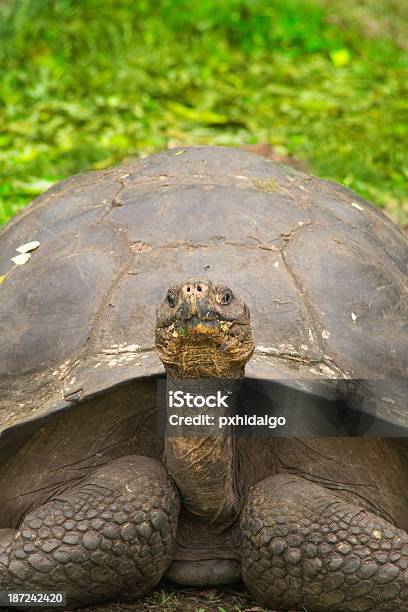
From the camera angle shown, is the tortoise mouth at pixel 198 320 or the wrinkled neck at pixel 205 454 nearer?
the tortoise mouth at pixel 198 320

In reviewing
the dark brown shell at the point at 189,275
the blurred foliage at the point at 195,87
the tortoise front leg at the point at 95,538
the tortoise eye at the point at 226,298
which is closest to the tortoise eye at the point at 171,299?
the tortoise eye at the point at 226,298

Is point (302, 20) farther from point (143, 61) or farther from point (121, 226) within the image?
point (121, 226)

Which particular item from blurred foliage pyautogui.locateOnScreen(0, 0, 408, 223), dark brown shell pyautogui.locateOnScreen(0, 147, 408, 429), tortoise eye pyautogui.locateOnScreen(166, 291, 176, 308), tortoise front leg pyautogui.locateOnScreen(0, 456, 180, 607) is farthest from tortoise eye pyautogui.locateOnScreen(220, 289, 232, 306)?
blurred foliage pyautogui.locateOnScreen(0, 0, 408, 223)

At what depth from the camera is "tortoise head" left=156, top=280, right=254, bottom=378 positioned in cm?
290

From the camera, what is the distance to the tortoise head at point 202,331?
114 inches

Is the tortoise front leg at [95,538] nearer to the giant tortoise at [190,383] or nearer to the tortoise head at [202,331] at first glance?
the giant tortoise at [190,383]

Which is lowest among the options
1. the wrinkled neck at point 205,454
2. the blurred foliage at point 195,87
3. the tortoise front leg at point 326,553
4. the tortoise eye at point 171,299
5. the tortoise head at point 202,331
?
the blurred foliage at point 195,87

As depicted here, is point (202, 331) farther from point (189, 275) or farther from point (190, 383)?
point (189, 275)

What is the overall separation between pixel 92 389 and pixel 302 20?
28.1 feet

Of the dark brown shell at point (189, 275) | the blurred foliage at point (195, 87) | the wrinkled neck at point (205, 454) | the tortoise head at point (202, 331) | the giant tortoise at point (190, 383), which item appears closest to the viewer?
the tortoise head at point (202, 331)

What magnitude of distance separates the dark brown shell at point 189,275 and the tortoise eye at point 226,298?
0.35m

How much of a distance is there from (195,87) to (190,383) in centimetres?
663

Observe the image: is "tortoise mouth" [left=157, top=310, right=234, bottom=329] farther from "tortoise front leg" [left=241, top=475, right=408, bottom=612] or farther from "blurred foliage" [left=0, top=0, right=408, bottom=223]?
"blurred foliage" [left=0, top=0, right=408, bottom=223]

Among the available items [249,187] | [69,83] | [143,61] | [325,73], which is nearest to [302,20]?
[325,73]
